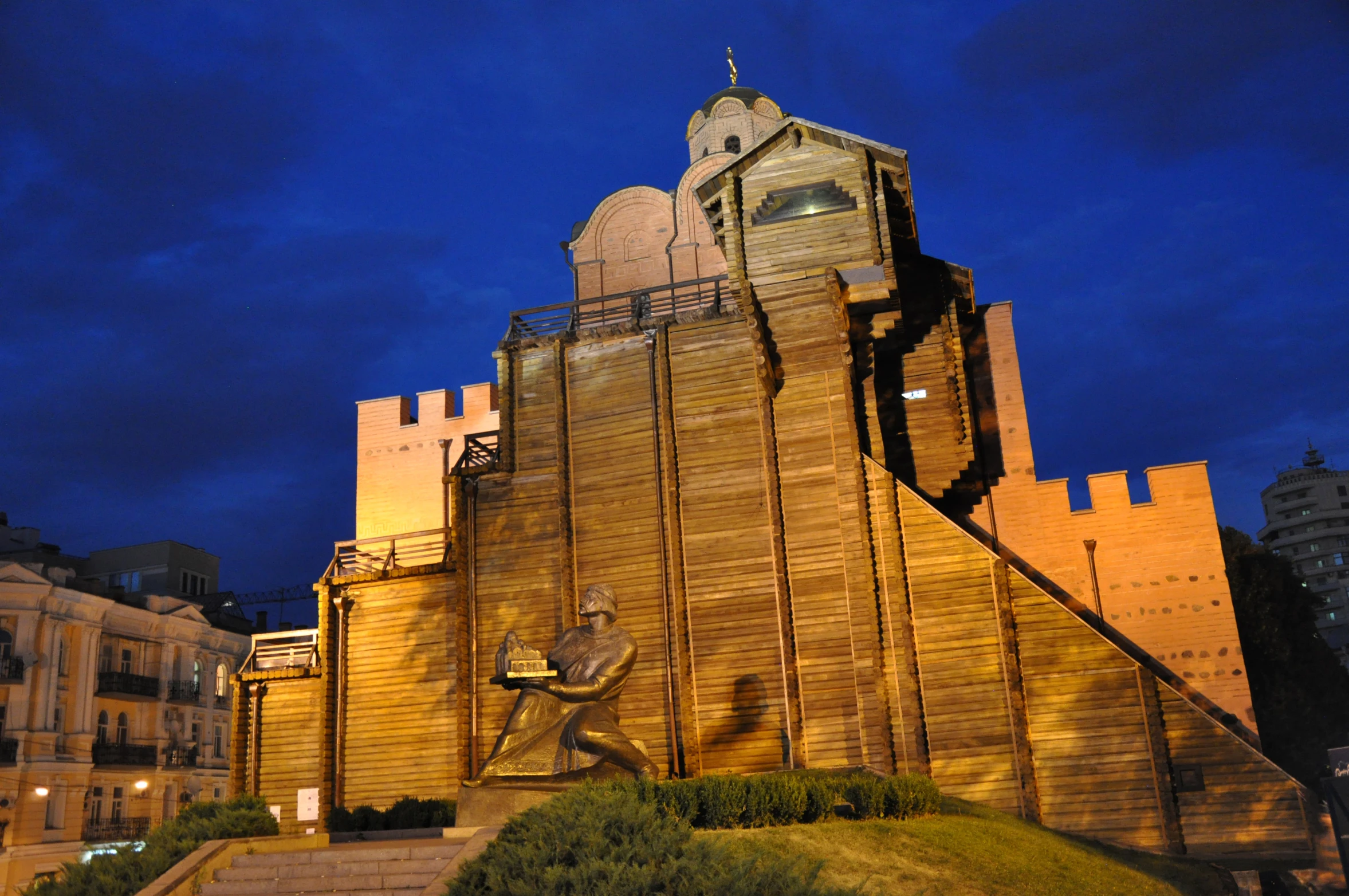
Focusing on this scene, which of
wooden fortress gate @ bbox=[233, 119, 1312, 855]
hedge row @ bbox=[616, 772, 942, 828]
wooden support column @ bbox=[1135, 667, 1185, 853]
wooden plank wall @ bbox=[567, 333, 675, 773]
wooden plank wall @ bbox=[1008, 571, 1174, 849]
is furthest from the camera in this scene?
wooden plank wall @ bbox=[567, 333, 675, 773]

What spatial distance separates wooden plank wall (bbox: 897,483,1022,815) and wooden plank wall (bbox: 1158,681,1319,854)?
262 centimetres

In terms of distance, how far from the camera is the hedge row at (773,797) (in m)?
12.6

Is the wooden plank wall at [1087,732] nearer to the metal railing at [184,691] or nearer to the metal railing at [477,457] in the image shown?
the metal railing at [477,457]

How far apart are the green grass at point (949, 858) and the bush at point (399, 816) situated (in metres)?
8.69

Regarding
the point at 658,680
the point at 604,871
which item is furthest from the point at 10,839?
the point at 604,871

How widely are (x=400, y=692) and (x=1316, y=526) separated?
92261mm

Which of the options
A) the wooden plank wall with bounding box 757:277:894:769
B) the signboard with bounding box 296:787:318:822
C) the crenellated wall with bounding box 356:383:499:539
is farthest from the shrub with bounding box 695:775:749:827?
the crenellated wall with bounding box 356:383:499:539

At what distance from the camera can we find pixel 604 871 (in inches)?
356

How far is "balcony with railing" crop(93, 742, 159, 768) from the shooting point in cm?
3309

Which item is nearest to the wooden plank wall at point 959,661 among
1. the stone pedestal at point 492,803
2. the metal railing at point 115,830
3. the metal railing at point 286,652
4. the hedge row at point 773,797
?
the hedge row at point 773,797

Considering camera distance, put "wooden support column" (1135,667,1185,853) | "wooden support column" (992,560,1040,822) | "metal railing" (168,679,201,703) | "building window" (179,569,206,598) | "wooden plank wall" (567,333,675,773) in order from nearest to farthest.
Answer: "wooden support column" (1135,667,1185,853), "wooden support column" (992,560,1040,822), "wooden plank wall" (567,333,675,773), "metal railing" (168,679,201,703), "building window" (179,569,206,598)

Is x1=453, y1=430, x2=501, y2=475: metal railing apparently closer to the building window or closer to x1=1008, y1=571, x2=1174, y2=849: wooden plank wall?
x1=1008, y1=571, x2=1174, y2=849: wooden plank wall

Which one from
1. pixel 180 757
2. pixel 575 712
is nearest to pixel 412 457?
pixel 180 757

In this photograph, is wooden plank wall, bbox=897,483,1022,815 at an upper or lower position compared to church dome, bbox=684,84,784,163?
lower
